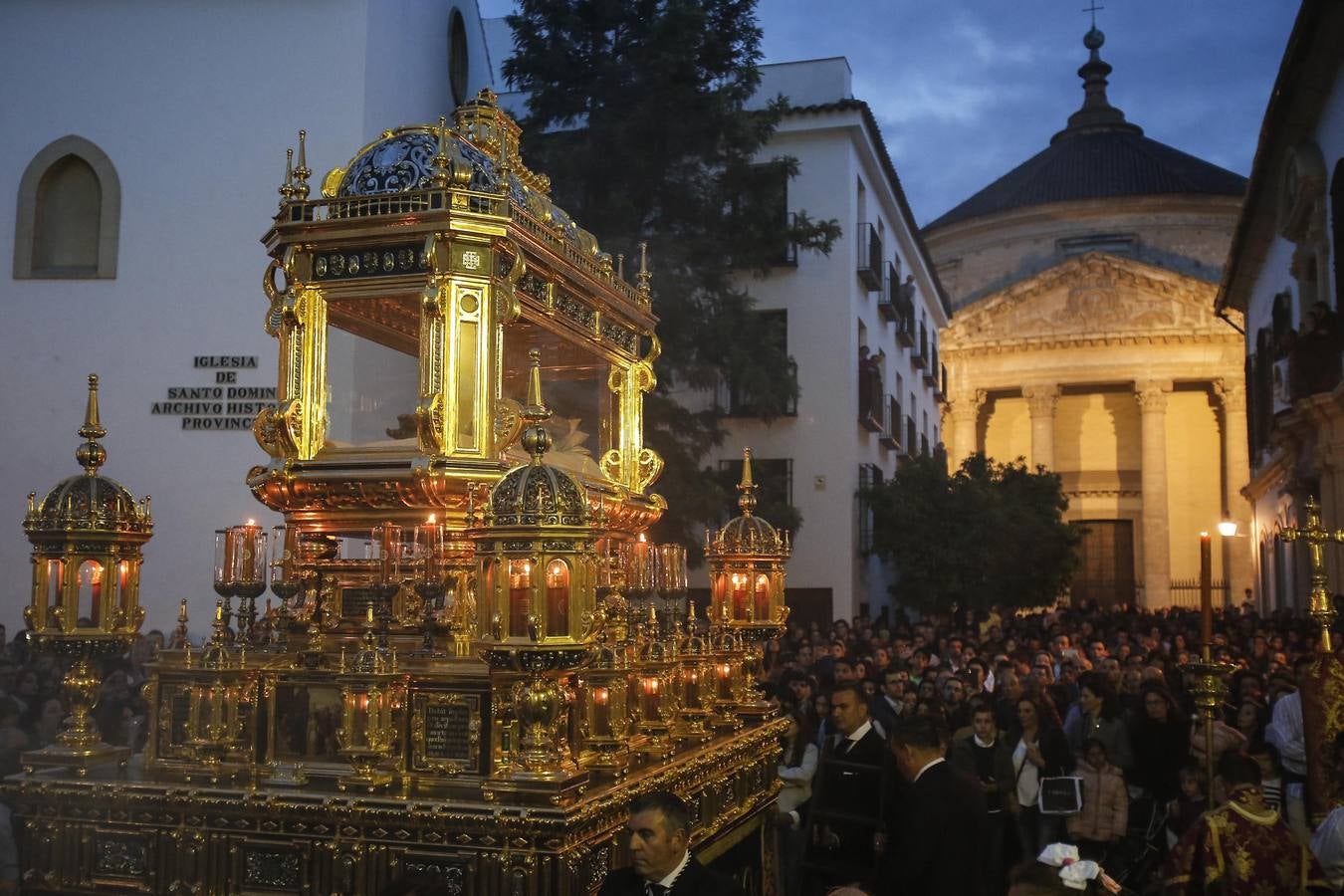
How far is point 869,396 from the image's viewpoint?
26.4 m

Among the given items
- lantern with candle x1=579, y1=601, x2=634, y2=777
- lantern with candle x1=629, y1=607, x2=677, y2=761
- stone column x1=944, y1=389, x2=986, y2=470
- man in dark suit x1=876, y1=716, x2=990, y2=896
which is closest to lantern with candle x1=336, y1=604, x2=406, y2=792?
lantern with candle x1=579, y1=601, x2=634, y2=777

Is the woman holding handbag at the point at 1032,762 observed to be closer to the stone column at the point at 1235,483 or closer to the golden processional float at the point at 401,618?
the golden processional float at the point at 401,618

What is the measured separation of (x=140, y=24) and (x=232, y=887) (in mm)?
11942

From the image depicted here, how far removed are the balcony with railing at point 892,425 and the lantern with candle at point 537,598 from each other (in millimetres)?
23877

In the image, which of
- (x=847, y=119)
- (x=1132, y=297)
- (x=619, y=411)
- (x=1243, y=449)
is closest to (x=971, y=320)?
(x=1132, y=297)

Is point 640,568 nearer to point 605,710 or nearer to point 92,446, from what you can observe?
point 605,710

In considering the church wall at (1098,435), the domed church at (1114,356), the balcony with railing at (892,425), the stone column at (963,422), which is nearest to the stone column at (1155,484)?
the domed church at (1114,356)

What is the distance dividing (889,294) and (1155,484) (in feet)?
64.0

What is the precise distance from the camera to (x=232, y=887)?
5160 mm

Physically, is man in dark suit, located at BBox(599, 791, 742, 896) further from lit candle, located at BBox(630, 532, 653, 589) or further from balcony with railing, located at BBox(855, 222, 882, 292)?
balcony with railing, located at BBox(855, 222, 882, 292)

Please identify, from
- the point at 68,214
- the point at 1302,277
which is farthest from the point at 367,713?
the point at 1302,277

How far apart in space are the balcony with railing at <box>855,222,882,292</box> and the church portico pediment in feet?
61.5

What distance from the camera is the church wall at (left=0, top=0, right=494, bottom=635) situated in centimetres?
1396

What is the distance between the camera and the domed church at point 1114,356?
43750mm
